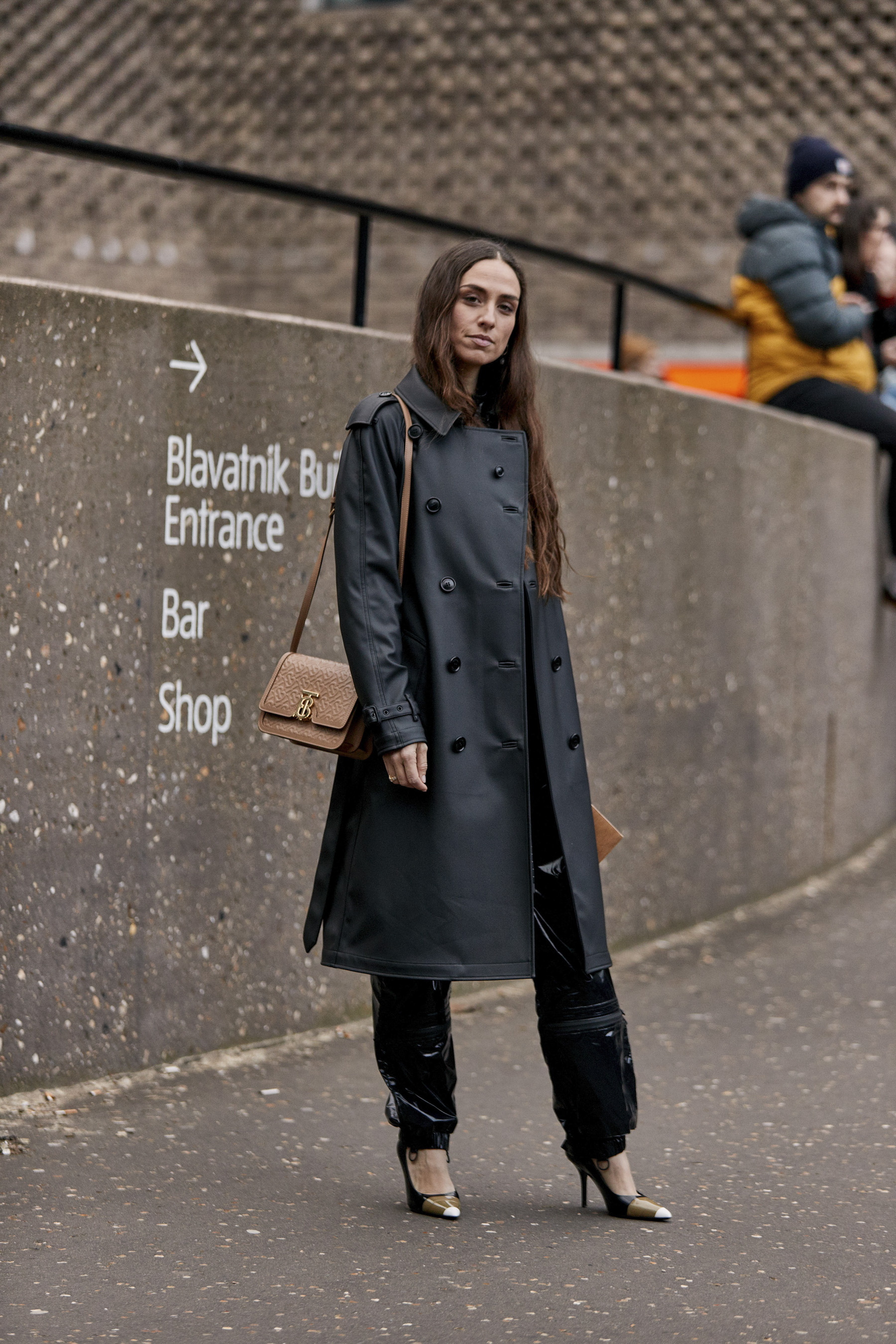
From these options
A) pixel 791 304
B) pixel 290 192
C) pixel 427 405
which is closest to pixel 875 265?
pixel 791 304

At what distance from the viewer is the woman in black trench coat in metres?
3.35

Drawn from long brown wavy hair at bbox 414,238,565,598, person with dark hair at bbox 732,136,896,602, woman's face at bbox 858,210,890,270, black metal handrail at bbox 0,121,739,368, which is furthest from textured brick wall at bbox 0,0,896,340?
long brown wavy hair at bbox 414,238,565,598

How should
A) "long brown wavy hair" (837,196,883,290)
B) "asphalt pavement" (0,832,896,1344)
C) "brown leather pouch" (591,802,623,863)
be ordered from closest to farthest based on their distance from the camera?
1. "asphalt pavement" (0,832,896,1344)
2. "brown leather pouch" (591,802,623,863)
3. "long brown wavy hair" (837,196,883,290)

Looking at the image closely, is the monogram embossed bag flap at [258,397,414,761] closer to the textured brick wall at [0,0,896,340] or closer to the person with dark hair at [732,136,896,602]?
the person with dark hair at [732,136,896,602]

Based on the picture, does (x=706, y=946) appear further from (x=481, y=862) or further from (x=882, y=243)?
(x=882, y=243)

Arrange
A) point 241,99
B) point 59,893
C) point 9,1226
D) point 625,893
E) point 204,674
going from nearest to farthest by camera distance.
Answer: point 9,1226 → point 59,893 → point 204,674 → point 625,893 → point 241,99

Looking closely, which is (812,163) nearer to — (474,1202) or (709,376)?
(474,1202)

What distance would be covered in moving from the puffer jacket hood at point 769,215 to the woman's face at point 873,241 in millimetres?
505

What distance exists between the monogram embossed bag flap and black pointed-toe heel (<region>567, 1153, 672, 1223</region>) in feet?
3.19

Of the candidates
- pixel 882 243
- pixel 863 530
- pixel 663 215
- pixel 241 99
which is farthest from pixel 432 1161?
pixel 241 99

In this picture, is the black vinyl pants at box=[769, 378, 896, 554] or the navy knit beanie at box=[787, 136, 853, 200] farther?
the black vinyl pants at box=[769, 378, 896, 554]

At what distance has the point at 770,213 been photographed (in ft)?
25.2

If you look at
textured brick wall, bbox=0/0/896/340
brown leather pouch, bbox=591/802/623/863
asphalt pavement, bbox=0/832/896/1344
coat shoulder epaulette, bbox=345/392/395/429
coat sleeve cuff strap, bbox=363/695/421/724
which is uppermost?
textured brick wall, bbox=0/0/896/340

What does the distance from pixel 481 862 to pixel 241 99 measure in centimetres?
1467
